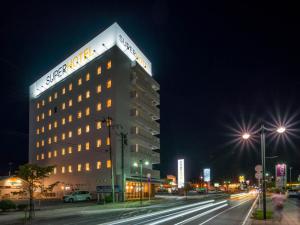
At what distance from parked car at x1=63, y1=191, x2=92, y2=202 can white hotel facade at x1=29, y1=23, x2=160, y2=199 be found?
3.23m

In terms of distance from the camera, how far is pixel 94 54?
71.1 m

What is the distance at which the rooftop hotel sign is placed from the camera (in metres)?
68.9

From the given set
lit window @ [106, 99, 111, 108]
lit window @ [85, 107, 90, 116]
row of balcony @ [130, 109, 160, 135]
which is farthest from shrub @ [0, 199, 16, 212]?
lit window @ [85, 107, 90, 116]

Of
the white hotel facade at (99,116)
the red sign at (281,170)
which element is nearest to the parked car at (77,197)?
the white hotel facade at (99,116)

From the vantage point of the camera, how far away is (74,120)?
73875 mm

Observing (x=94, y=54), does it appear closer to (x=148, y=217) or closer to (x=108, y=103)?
(x=108, y=103)

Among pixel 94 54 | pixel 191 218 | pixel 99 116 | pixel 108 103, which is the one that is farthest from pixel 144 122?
pixel 191 218

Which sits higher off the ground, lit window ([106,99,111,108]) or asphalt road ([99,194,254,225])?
lit window ([106,99,111,108])

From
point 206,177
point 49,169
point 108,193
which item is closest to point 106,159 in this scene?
point 108,193

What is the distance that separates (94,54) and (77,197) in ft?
88.6

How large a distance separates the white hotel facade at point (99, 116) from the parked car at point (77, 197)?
3226 millimetres

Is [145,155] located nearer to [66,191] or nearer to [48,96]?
[66,191]

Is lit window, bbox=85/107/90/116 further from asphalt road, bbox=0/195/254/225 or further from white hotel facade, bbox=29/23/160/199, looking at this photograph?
asphalt road, bbox=0/195/254/225

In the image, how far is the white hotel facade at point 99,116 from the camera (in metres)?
64.6
